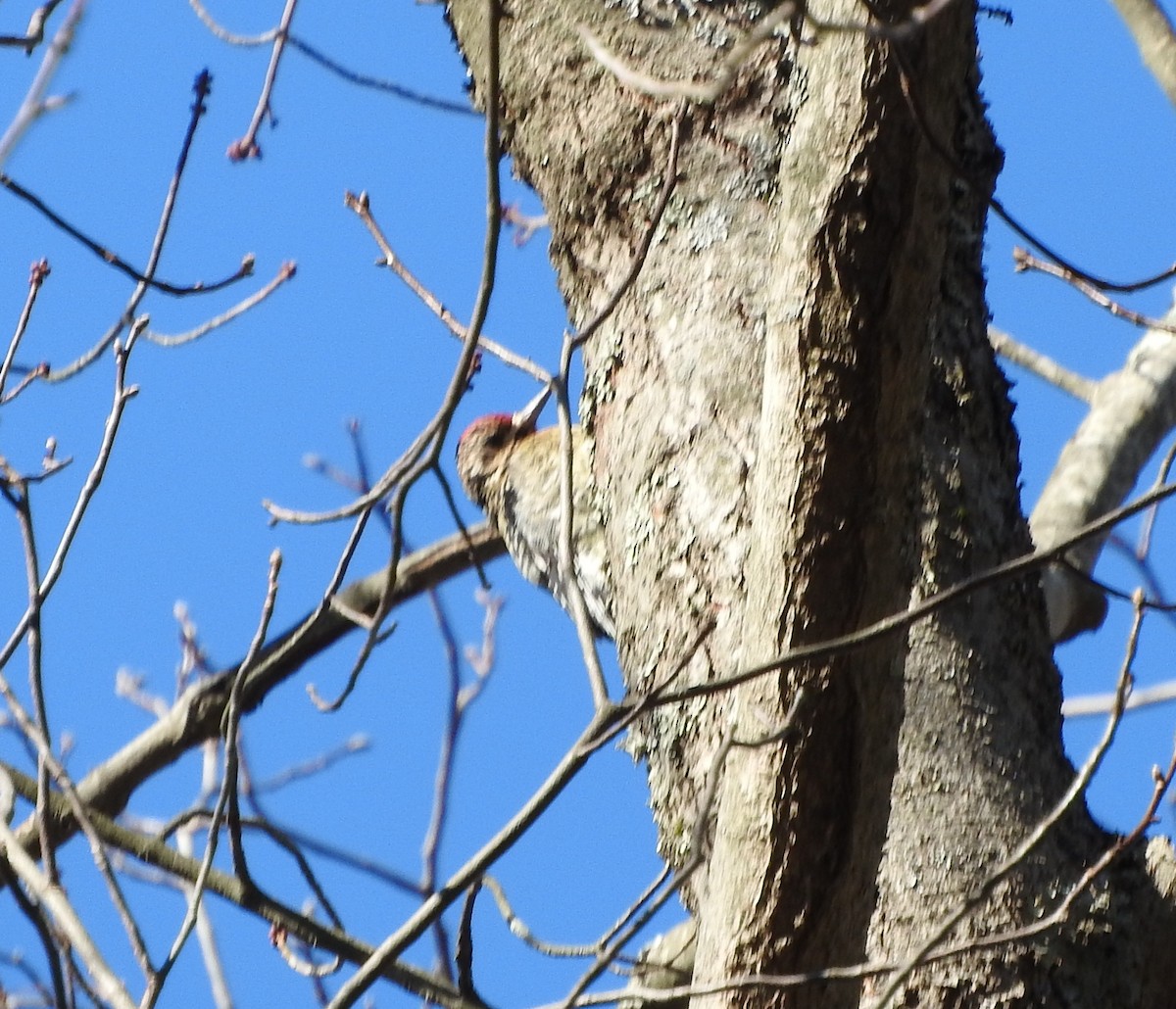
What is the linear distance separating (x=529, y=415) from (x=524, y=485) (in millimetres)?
131

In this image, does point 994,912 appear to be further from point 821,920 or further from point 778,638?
point 778,638

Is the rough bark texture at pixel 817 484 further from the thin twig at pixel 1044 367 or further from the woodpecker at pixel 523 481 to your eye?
the thin twig at pixel 1044 367

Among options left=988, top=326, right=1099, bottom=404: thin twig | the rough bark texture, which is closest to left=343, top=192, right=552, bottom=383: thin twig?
the rough bark texture

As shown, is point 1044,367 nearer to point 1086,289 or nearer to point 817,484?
point 1086,289

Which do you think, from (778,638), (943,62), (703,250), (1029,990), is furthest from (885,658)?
(703,250)

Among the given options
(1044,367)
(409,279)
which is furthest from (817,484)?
(1044,367)

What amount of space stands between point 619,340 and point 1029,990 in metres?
0.90

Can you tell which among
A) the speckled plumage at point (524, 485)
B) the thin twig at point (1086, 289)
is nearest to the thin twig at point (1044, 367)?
the thin twig at point (1086, 289)

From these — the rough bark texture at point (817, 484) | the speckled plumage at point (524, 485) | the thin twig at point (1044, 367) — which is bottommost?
the rough bark texture at point (817, 484)

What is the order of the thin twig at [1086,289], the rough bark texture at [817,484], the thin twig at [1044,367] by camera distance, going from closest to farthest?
the rough bark texture at [817,484]
the thin twig at [1086,289]
the thin twig at [1044,367]

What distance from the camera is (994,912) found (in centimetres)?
140

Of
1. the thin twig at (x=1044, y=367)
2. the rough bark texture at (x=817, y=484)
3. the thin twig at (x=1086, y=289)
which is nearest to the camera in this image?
the rough bark texture at (x=817, y=484)

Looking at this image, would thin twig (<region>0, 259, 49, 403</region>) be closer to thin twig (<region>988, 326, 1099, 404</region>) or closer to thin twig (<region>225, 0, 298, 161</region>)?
thin twig (<region>225, 0, 298, 161</region>)

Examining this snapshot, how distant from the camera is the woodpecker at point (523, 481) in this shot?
80.3 inches
